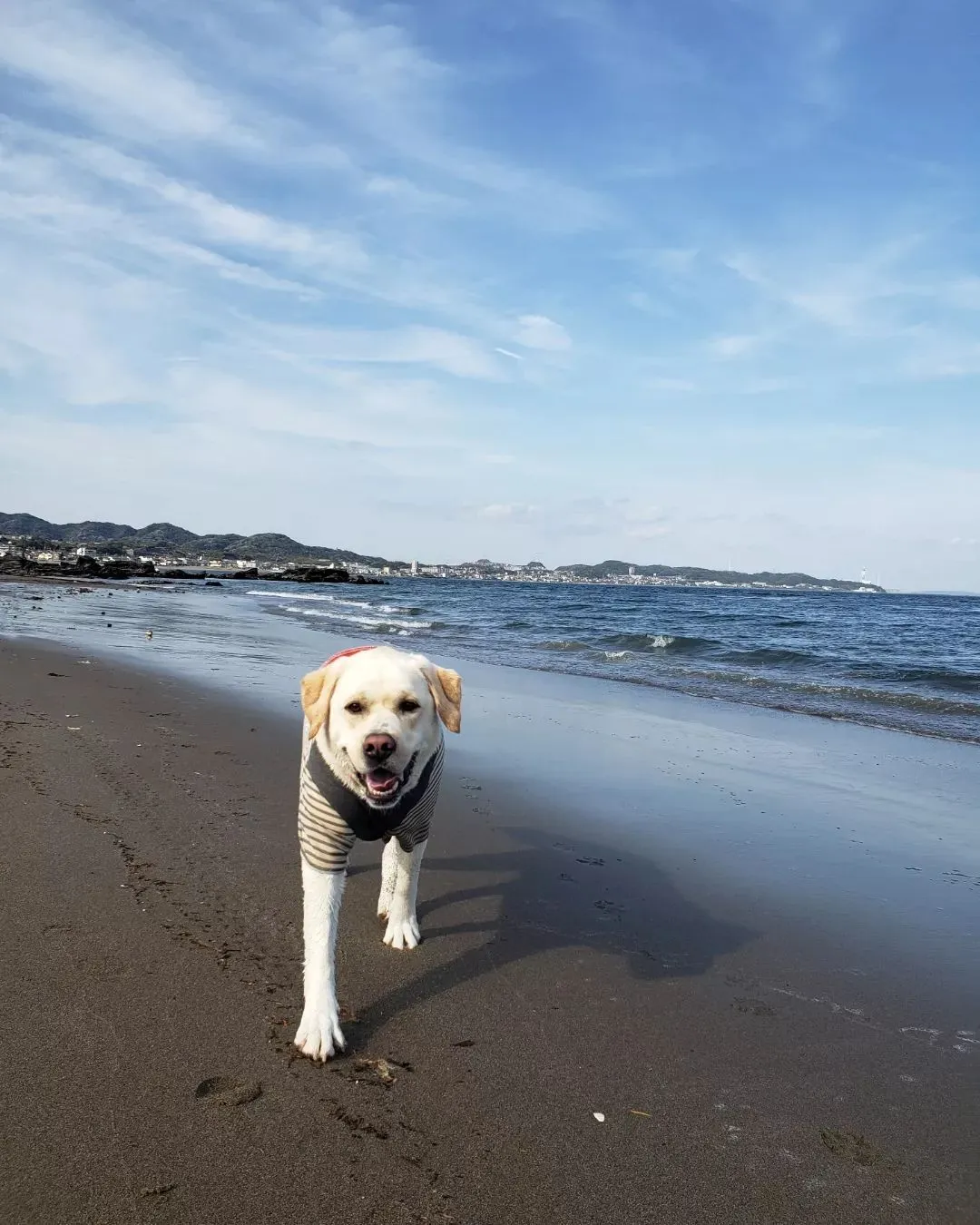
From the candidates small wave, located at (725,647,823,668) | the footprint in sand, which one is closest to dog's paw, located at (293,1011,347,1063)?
the footprint in sand

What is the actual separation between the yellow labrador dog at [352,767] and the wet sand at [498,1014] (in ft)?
1.03

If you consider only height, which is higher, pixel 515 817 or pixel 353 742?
pixel 353 742

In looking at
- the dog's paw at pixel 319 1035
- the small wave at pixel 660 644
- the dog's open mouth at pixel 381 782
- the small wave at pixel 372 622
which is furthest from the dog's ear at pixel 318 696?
the small wave at pixel 372 622

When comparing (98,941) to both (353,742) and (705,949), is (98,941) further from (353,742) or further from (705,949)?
(705,949)

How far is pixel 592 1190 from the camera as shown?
2.30 meters

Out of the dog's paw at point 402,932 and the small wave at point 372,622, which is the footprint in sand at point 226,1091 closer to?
the dog's paw at point 402,932

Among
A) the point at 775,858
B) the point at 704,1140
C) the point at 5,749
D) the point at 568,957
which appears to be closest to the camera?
the point at 704,1140

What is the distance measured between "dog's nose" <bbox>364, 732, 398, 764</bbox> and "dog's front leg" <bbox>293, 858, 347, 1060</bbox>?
556 mm

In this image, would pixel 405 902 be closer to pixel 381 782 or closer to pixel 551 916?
pixel 551 916

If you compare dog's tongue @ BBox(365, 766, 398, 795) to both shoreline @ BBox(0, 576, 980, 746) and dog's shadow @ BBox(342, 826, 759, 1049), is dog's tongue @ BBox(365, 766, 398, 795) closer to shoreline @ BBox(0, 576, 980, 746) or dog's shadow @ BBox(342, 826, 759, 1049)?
dog's shadow @ BBox(342, 826, 759, 1049)

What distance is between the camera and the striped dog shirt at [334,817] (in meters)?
3.21

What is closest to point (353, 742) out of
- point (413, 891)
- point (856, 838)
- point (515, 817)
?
point (413, 891)

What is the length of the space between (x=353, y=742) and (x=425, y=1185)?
1.47m

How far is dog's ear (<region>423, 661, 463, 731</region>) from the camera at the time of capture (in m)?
3.38
